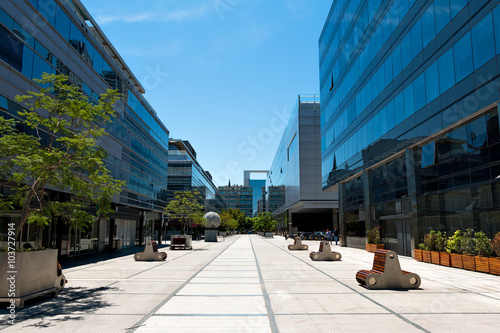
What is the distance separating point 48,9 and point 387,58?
2093cm

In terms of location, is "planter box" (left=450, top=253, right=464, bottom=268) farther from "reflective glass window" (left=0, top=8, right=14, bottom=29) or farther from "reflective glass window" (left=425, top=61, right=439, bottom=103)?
"reflective glass window" (left=0, top=8, right=14, bottom=29)

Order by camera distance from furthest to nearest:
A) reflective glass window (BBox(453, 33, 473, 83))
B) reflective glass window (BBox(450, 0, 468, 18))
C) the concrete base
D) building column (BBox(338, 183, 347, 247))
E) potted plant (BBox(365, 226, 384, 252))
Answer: the concrete base < building column (BBox(338, 183, 347, 247)) < potted plant (BBox(365, 226, 384, 252)) < reflective glass window (BBox(450, 0, 468, 18)) < reflective glass window (BBox(453, 33, 473, 83))

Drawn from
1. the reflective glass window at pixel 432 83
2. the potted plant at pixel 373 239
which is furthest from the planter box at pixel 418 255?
the reflective glass window at pixel 432 83

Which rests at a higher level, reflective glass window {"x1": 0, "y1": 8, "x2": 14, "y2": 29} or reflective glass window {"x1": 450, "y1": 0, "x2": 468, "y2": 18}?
reflective glass window {"x1": 450, "y1": 0, "x2": 468, "y2": 18}

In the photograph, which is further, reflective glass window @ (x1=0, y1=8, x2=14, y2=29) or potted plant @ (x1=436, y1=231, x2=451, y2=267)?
potted plant @ (x1=436, y1=231, x2=451, y2=267)

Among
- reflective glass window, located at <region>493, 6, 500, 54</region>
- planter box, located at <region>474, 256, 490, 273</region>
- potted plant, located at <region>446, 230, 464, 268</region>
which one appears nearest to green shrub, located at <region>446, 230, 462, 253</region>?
potted plant, located at <region>446, 230, 464, 268</region>

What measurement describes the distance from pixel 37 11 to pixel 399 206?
2331cm

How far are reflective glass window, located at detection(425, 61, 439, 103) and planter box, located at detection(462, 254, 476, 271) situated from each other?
8.22 metres

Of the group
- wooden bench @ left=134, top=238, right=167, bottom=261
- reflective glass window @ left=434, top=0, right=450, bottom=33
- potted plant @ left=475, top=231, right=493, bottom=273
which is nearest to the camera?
potted plant @ left=475, top=231, right=493, bottom=273

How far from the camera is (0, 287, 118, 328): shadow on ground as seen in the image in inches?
289

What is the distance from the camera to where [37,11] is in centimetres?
1711

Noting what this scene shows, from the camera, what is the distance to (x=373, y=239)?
2891 centimetres

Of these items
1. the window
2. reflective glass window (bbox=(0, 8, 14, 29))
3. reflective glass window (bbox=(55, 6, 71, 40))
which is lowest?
the window

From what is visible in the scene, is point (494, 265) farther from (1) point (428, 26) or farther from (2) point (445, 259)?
(1) point (428, 26)
